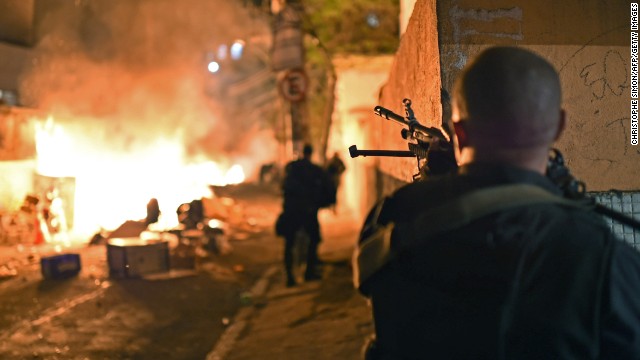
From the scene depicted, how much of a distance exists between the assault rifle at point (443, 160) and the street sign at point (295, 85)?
26.8ft

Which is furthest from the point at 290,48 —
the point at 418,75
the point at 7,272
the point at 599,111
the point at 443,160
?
the point at 443,160

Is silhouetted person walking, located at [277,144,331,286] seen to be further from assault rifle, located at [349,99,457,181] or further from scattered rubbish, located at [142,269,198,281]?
assault rifle, located at [349,99,457,181]

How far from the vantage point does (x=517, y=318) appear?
158 centimetres

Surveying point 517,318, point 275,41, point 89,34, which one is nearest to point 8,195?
point 89,34

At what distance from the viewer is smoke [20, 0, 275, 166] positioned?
1686 centimetres

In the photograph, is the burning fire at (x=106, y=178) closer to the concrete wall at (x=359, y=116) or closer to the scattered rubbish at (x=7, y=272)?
the scattered rubbish at (x=7, y=272)

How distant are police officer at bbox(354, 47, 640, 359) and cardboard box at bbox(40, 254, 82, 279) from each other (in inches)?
346

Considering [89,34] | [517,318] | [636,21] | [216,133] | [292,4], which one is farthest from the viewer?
[216,133]

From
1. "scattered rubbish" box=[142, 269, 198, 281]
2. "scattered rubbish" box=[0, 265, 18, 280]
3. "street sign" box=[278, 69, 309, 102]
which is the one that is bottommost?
"scattered rubbish" box=[142, 269, 198, 281]

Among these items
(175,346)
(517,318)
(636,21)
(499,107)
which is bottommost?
(175,346)

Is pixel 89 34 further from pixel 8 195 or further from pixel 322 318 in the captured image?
pixel 322 318

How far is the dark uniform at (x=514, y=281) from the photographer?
1523 mm

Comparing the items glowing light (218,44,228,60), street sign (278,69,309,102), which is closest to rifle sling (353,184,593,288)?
street sign (278,69,309,102)

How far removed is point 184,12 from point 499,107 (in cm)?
2314
